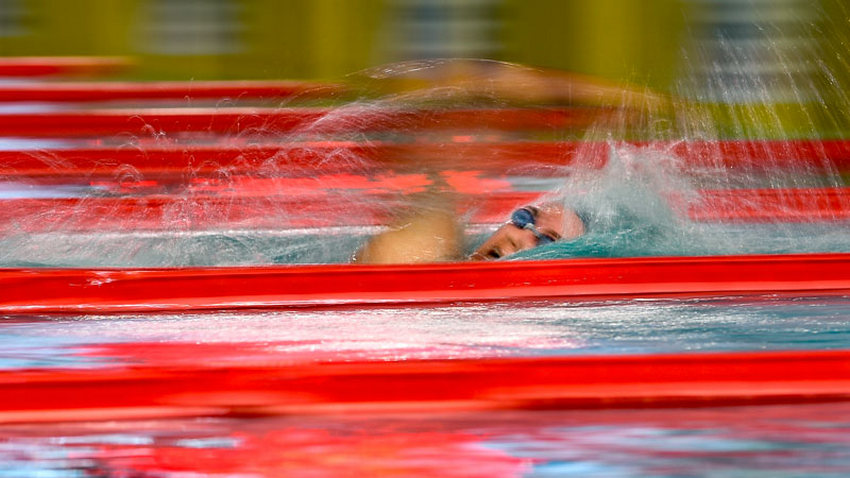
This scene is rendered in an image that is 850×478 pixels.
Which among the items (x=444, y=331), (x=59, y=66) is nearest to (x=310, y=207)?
(x=59, y=66)

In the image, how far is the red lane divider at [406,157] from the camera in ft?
9.41

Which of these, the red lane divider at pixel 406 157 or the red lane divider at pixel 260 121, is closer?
the red lane divider at pixel 406 157

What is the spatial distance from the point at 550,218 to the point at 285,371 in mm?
737

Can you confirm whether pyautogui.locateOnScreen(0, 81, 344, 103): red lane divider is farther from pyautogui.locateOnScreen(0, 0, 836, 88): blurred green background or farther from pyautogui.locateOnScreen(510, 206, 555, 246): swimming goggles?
pyautogui.locateOnScreen(510, 206, 555, 246): swimming goggles

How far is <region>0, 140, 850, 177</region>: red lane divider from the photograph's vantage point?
9.41 ft

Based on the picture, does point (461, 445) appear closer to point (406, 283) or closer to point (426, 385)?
point (426, 385)

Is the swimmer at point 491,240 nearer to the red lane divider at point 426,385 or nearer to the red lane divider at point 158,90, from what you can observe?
the red lane divider at point 426,385

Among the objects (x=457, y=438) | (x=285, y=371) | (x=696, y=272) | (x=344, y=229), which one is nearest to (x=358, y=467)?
(x=457, y=438)

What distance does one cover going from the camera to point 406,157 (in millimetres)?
2922

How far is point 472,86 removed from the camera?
3.09 meters

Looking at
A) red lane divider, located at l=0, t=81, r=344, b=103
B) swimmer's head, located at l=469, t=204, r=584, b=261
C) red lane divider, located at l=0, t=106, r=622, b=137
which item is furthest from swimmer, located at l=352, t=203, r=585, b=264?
red lane divider, located at l=0, t=81, r=344, b=103

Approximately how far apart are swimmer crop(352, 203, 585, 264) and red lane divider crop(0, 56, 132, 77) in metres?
1.73

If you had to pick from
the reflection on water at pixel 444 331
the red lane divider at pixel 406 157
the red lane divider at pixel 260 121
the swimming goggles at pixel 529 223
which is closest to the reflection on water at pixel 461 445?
the reflection on water at pixel 444 331

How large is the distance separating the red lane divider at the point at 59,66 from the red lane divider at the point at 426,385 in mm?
2224
